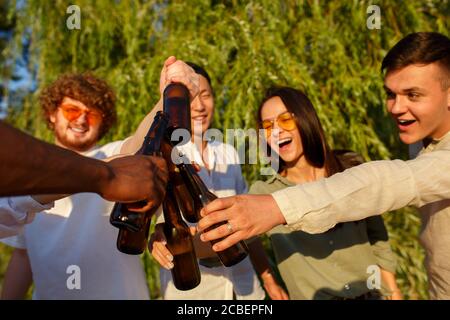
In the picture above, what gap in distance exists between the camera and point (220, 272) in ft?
7.98

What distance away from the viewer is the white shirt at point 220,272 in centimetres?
238

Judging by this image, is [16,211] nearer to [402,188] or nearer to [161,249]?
[161,249]

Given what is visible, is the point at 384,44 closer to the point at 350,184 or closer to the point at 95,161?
the point at 350,184

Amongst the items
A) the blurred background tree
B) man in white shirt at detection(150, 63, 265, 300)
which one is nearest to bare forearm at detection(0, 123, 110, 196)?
man in white shirt at detection(150, 63, 265, 300)

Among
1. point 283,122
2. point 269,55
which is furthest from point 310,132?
point 269,55

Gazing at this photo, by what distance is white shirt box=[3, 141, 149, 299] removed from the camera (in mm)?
2125

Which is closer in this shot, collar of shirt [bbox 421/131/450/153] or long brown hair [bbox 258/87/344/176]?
collar of shirt [bbox 421/131/450/153]

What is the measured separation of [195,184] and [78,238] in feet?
3.14

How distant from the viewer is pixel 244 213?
1.35 metres

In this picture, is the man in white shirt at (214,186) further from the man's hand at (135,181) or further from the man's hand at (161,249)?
the man's hand at (135,181)

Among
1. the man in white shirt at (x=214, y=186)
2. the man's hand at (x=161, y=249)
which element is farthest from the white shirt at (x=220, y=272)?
the man's hand at (x=161, y=249)

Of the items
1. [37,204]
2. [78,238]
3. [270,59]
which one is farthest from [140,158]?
[270,59]

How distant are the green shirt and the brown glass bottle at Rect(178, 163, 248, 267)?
33.2 inches

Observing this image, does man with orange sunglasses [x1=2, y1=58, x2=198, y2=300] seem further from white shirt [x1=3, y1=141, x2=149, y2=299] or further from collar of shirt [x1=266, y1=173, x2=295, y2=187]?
collar of shirt [x1=266, y1=173, x2=295, y2=187]
